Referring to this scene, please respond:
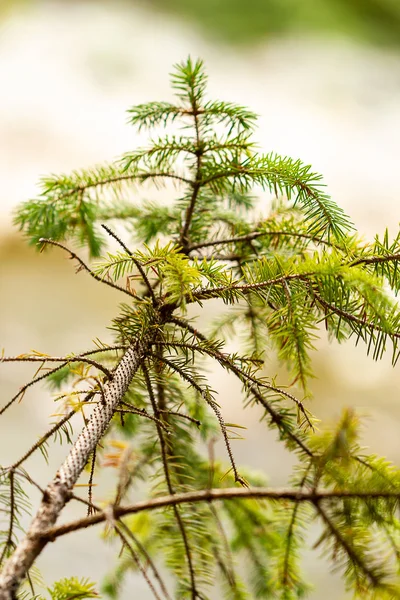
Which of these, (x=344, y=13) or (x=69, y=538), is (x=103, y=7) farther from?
(x=69, y=538)

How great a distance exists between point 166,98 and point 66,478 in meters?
2.06

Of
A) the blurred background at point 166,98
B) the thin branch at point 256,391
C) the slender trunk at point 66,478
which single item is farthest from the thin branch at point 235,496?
the blurred background at point 166,98

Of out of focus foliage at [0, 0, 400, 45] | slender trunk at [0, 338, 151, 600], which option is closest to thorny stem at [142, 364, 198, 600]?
slender trunk at [0, 338, 151, 600]

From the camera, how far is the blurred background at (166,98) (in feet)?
5.36

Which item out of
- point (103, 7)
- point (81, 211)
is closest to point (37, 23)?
point (103, 7)

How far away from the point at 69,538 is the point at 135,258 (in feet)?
4.24

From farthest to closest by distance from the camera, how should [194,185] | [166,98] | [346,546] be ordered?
[166,98] → [194,185] → [346,546]

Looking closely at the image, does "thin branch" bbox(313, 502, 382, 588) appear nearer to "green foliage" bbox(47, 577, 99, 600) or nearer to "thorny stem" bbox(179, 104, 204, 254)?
"green foliage" bbox(47, 577, 99, 600)

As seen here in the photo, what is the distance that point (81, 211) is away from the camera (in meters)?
0.64

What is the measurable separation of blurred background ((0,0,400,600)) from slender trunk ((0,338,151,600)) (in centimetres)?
116

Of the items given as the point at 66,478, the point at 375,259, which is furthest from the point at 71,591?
the point at 375,259

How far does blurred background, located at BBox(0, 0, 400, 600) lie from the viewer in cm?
163

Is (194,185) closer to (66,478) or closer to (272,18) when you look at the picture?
(66,478)

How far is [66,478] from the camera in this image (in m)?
0.34
